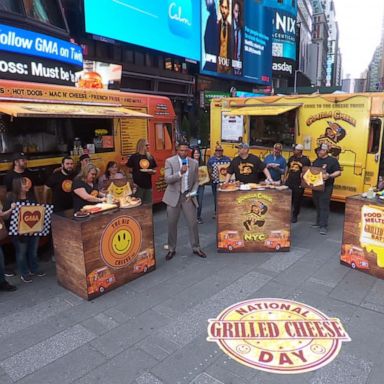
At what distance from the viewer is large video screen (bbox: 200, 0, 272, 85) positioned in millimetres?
23188

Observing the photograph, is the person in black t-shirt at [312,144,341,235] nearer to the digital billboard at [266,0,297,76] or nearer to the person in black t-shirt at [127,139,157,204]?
the person in black t-shirt at [127,139,157,204]

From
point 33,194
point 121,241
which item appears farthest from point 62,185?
point 121,241

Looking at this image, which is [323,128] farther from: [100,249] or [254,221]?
[100,249]

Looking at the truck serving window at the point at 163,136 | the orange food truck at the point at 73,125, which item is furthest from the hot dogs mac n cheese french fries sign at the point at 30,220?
the truck serving window at the point at 163,136

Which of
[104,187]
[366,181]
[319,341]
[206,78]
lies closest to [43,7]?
[104,187]

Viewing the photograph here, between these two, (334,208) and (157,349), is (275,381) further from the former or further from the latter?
(334,208)

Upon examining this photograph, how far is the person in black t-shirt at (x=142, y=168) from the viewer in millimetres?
7703

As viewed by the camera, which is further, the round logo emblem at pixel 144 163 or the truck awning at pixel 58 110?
the round logo emblem at pixel 144 163

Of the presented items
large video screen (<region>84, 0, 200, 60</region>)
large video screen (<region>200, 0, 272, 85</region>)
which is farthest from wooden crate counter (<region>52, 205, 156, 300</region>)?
large video screen (<region>200, 0, 272, 85</region>)

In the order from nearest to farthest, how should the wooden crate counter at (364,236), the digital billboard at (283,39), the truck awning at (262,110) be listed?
the wooden crate counter at (364,236)
the truck awning at (262,110)
the digital billboard at (283,39)

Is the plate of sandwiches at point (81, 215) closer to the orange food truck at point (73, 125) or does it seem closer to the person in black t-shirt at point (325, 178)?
the orange food truck at point (73, 125)

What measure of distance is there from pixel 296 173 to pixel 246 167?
1.78 metres

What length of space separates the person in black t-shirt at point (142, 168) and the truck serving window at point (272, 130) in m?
3.59

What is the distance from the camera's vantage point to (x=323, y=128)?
28.4ft
